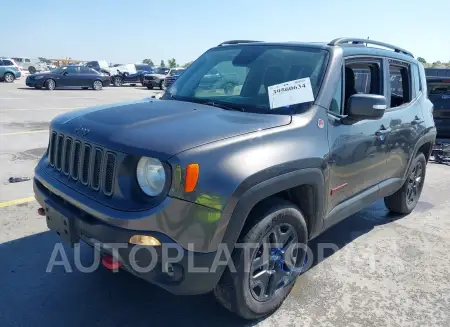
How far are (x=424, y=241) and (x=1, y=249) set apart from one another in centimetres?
421

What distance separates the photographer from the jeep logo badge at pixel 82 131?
2.71m

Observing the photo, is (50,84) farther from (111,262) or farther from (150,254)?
(150,254)

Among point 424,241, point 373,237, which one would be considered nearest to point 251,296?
point 373,237

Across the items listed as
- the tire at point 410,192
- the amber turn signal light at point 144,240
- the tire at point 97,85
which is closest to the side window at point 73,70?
the tire at point 97,85

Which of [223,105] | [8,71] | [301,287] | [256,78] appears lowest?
[301,287]

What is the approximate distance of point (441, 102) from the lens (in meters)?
8.59

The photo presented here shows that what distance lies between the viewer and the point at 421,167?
5.27 meters

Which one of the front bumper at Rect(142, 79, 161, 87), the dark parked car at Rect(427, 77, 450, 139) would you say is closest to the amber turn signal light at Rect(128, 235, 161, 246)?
the dark parked car at Rect(427, 77, 450, 139)

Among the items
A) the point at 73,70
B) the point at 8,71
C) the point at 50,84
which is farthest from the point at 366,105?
the point at 8,71

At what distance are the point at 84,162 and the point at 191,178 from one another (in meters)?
0.85

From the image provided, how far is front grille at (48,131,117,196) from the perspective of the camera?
2.51m

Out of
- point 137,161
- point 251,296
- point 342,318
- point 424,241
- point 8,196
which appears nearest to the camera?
point 137,161

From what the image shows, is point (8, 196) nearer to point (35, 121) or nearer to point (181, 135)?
point (181, 135)

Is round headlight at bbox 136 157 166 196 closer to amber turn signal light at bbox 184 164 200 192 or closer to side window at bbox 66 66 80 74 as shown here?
amber turn signal light at bbox 184 164 200 192
